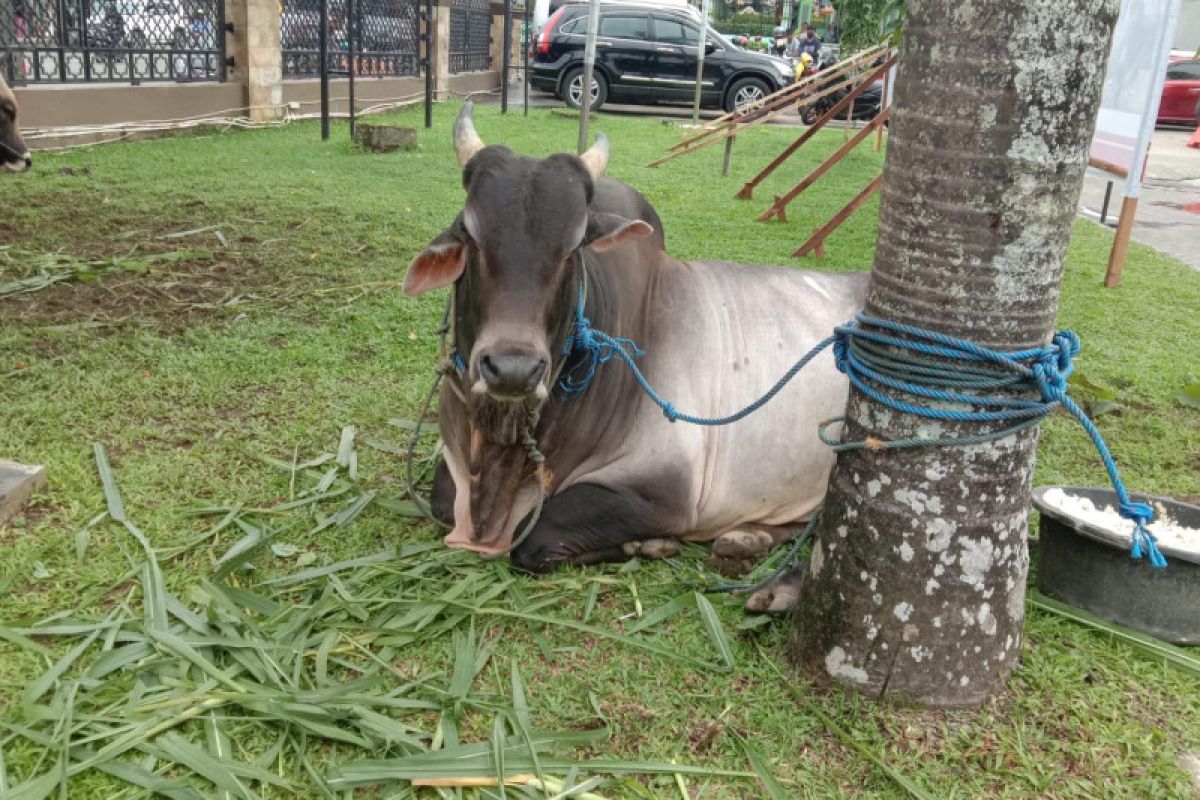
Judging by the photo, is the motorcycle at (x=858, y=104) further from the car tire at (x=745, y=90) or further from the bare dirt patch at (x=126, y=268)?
the bare dirt patch at (x=126, y=268)

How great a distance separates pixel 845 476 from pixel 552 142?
10881mm

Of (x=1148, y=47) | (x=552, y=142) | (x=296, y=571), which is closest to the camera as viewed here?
(x=296, y=571)

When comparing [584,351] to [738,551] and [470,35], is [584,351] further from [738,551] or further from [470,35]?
[470,35]

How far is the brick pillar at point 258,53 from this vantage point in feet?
40.4

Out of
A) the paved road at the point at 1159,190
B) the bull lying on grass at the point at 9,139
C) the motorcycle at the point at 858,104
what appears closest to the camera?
the bull lying on grass at the point at 9,139

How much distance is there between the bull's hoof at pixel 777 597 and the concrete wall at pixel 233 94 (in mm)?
9424

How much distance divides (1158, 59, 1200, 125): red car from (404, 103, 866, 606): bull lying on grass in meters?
23.2

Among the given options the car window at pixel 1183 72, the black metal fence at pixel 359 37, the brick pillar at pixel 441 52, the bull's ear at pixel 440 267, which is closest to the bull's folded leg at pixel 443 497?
the bull's ear at pixel 440 267

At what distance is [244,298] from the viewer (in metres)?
5.66

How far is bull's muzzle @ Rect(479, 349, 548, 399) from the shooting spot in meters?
2.72

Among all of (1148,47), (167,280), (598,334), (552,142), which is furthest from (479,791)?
(552,142)

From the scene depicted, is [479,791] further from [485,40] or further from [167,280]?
[485,40]

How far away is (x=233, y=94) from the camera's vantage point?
12508mm

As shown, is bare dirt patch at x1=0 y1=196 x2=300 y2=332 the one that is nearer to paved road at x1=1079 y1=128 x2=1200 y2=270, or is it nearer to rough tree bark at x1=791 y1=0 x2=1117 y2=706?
rough tree bark at x1=791 y1=0 x2=1117 y2=706
